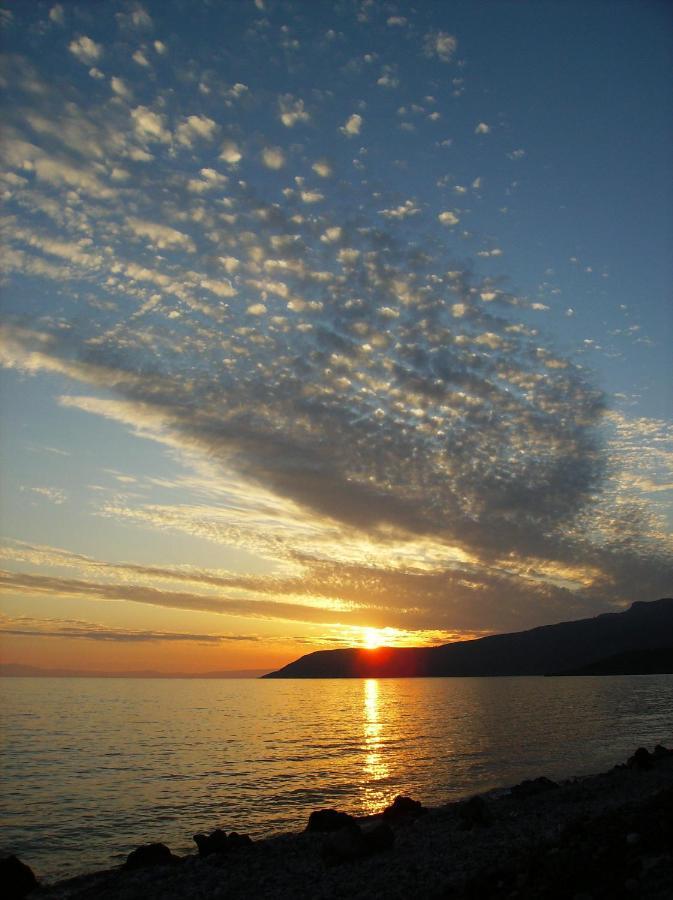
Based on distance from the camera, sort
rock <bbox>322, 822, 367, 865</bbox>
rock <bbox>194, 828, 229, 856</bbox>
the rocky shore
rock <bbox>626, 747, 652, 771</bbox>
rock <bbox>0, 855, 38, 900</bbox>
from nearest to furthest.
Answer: the rocky shore
rock <bbox>0, 855, 38, 900</bbox>
rock <bbox>322, 822, 367, 865</bbox>
rock <bbox>194, 828, 229, 856</bbox>
rock <bbox>626, 747, 652, 771</bbox>

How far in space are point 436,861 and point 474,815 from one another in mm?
5855

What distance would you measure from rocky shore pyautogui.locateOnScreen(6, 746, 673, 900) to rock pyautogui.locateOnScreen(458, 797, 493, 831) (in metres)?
0.05

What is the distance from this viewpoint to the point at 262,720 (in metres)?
105

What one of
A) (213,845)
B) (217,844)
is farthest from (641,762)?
(213,845)

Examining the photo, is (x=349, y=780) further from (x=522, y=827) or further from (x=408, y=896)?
(x=408, y=896)

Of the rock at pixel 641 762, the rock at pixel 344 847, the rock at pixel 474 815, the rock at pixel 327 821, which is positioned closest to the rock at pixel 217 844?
the rock at pixel 327 821

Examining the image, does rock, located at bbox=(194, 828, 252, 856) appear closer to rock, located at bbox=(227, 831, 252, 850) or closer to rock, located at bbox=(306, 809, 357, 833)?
rock, located at bbox=(227, 831, 252, 850)

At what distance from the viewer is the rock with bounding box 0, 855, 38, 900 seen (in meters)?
20.8

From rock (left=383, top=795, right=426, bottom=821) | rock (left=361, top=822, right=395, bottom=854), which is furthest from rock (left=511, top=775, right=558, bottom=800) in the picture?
rock (left=361, top=822, right=395, bottom=854)

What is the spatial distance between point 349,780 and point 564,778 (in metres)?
15.2

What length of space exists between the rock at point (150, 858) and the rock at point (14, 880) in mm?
3552

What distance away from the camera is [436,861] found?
20.4m

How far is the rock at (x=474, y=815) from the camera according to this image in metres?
25.1

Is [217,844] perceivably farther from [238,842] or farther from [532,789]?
[532,789]
